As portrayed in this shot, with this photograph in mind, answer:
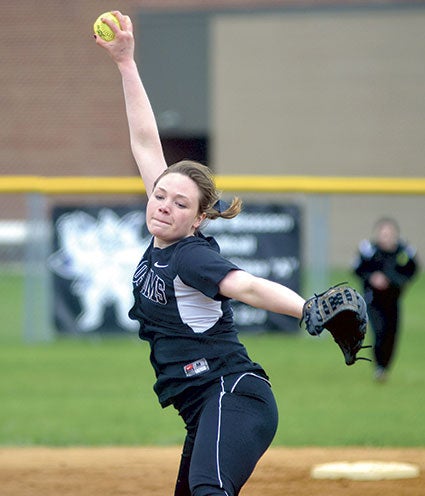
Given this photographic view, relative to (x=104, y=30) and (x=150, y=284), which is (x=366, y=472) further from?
(x=104, y=30)

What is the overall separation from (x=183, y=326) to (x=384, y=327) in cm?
655

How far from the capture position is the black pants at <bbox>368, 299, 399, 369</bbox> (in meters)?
10.2

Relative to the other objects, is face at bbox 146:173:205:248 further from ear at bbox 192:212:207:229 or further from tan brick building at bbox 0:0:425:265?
tan brick building at bbox 0:0:425:265

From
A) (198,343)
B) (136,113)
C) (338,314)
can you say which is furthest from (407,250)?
(338,314)

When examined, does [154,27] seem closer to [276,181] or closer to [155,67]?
[155,67]

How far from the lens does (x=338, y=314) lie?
136 inches

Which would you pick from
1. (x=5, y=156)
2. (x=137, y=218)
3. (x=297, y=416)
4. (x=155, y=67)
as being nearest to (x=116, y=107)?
(x=155, y=67)

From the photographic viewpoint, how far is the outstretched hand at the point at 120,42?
4.77 metres

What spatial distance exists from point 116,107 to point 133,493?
19545mm

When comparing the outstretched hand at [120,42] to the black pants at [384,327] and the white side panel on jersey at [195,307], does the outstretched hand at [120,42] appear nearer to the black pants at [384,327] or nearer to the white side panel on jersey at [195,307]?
the white side panel on jersey at [195,307]

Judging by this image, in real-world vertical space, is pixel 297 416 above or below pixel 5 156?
above

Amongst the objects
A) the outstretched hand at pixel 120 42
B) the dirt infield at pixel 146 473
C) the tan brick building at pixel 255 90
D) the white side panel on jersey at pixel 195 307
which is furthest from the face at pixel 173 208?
the tan brick building at pixel 255 90

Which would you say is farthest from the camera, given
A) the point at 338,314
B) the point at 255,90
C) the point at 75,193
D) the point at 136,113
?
the point at 255,90

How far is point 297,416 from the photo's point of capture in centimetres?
889
